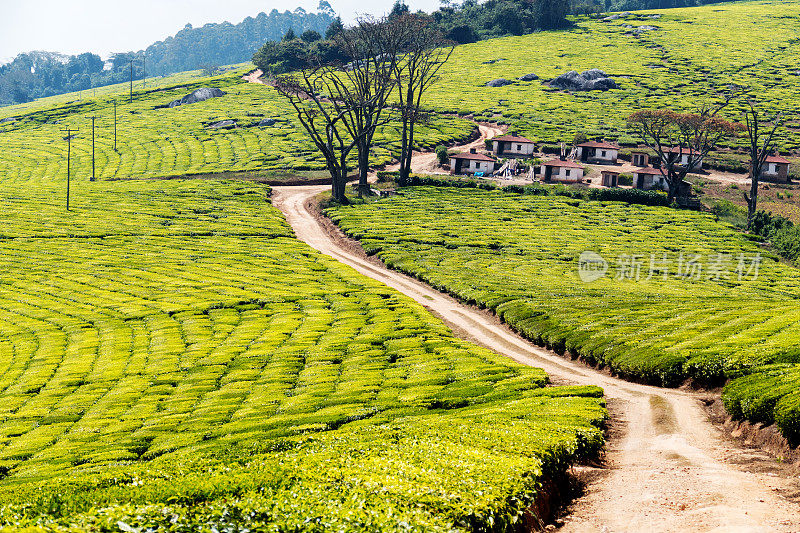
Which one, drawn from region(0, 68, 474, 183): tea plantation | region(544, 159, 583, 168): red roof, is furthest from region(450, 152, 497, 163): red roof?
region(0, 68, 474, 183): tea plantation

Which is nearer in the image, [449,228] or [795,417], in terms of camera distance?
[795,417]

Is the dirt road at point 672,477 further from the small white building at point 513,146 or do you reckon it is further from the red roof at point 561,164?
the small white building at point 513,146

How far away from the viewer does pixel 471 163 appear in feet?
443

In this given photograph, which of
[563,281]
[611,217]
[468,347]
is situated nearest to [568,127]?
[611,217]

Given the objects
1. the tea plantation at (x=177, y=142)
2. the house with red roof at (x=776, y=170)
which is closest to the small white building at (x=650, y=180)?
the house with red roof at (x=776, y=170)

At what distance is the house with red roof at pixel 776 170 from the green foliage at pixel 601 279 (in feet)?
100

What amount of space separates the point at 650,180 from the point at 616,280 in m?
53.4

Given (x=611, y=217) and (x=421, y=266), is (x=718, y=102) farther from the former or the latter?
(x=421, y=266)

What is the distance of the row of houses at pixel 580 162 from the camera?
125 metres

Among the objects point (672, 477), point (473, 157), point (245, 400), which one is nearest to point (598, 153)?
point (473, 157)

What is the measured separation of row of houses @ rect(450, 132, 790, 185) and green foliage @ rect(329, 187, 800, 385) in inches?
533

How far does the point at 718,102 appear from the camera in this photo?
6993 inches

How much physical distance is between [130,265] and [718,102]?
14921 cm

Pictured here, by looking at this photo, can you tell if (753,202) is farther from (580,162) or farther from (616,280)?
(616,280)
